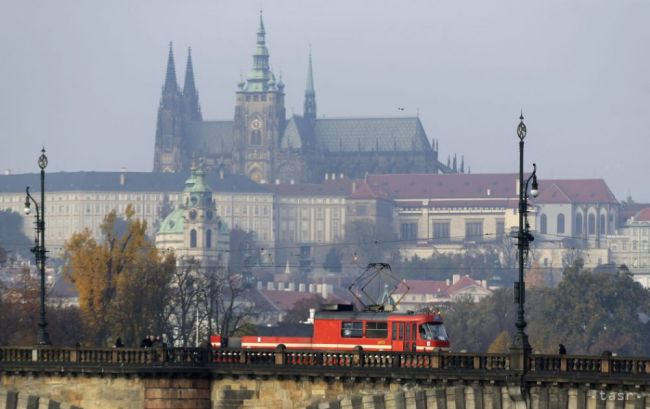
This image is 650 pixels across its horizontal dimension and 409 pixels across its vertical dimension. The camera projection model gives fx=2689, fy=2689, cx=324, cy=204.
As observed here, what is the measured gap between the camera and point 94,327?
140 m

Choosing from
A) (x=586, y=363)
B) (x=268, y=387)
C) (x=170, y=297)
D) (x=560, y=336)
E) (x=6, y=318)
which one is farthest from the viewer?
(x=560, y=336)

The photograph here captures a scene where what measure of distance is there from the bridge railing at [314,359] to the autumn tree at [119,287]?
54.9 meters

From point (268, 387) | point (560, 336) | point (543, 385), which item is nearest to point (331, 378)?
point (268, 387)

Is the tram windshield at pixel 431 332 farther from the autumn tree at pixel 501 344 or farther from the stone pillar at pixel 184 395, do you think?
the autumn tree at pixel 501 344

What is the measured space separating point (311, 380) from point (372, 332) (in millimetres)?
5701

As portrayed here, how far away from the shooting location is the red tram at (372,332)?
78812 mm

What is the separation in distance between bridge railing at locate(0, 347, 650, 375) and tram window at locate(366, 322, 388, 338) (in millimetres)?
4767

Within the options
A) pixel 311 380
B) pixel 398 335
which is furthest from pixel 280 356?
pixel 398 335

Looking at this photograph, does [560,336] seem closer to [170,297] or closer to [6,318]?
[170,297]

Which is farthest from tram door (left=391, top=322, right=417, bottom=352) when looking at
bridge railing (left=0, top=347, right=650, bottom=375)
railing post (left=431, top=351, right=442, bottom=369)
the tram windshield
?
railing post (left=431, top=351, right=442, bottom=369)

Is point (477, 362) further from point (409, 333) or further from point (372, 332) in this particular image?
point (372, 332)

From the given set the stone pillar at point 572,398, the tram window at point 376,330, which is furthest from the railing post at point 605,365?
the tram window at point 376,330

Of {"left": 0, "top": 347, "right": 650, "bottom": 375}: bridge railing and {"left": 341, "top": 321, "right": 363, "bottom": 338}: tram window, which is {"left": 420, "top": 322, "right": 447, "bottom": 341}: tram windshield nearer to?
{"left": 341, "top": 321, "right": 363, "bottom": 338}: tram window

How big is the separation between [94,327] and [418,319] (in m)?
62.8
